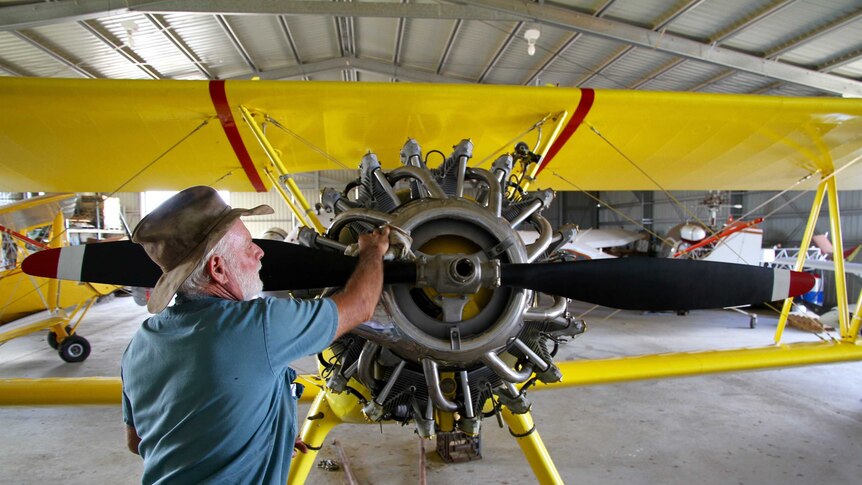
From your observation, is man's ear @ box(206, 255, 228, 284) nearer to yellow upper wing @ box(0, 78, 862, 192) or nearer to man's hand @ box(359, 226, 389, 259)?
man's hand @ box(359, 226, 389, 259)

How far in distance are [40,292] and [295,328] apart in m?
9.55

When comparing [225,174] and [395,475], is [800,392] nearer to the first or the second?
[395,475]

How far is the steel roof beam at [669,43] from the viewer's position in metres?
7.86

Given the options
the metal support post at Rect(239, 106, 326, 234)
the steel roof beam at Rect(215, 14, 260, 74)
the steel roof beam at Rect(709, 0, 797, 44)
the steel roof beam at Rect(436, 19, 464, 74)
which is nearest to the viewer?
the metal support post at Rect(239, 106, 326, 234)

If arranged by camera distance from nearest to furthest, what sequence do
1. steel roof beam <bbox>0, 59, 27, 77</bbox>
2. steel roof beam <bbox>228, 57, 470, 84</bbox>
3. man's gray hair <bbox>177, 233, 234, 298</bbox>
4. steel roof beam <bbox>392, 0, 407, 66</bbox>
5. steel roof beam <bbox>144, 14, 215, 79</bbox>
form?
1. man's gray hair <bbox>177, 233, 234, 298</bbox>
2. steel roof beam <bbox>144, 14, 215, 79</bbox>
3. steel roof beam <bbox>0, 59, 27, 77</bbox>
4. steel roof beam <bbox>392, 0, 407, 66</bbox>
5. steel roof beam <bbox>228, 57, 470, 84</bbox>

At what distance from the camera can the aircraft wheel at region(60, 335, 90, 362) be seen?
760 centimetres

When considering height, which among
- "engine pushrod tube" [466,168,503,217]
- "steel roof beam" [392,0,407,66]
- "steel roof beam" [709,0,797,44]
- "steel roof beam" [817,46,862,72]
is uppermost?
"steel roof beam" [392,0,407,66]

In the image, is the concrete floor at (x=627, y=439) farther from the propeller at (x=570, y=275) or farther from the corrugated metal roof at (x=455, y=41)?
the corrugated metal roof at (x=455, y=41)

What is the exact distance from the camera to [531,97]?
2971mm

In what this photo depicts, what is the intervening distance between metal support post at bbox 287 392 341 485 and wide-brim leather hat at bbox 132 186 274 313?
168 centimetres

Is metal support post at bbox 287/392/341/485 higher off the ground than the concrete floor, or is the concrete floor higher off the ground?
metal support post at bbox 287/392/341/485

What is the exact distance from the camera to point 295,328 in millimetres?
1254

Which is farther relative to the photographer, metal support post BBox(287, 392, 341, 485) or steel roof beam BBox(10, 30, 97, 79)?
steel roof beam BBox(10, 30, 97, 79)

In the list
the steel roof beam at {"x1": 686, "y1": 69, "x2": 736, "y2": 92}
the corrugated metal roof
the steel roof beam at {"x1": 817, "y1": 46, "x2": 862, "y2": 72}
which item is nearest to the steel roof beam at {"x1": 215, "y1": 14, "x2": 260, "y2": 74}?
the corrugated metal roof
